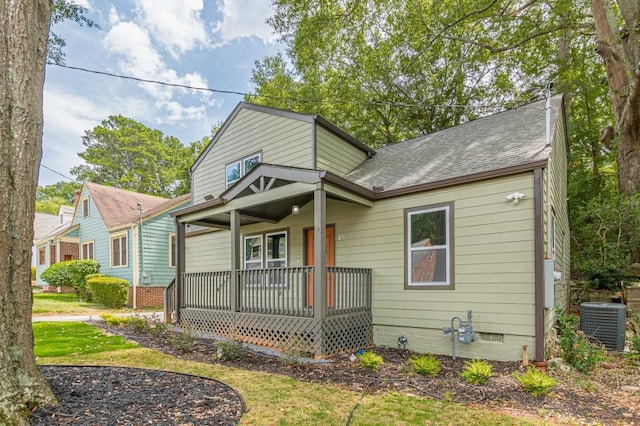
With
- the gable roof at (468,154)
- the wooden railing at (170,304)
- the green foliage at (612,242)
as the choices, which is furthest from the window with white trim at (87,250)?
the green foliage at (612,242)

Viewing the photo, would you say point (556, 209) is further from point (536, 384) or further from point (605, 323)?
point (536, 384)

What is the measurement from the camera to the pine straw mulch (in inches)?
146

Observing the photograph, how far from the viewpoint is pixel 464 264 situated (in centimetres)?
621

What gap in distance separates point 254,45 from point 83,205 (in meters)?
12.4

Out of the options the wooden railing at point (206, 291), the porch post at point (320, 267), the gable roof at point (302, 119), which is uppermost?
the gable roof at point (302, 119)

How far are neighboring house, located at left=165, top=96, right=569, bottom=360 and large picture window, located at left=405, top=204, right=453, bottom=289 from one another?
19 mm

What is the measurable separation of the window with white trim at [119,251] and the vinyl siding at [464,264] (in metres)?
11.8

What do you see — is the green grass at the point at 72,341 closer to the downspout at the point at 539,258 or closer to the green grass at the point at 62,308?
the green grass at the point at 62,308

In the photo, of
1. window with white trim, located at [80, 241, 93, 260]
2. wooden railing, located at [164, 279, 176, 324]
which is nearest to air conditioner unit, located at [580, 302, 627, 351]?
wooden railing, located at [164, 279, 176, 324]

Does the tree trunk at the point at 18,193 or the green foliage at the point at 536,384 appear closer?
the tree trunk at the point at 18,193

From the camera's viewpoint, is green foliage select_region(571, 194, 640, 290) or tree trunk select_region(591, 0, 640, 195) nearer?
green foliage select_region(571, 194, 640, 290)

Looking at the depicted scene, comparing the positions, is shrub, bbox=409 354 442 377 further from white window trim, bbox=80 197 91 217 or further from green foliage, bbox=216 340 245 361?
white window trim, bbox=80 197 91 217

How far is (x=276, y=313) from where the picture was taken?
22.6 feet

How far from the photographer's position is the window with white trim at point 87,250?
18359 mm
